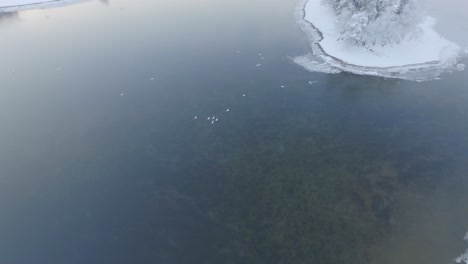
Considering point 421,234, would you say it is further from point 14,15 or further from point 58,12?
point 14,15

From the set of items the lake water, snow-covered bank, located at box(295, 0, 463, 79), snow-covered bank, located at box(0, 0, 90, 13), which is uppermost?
snow-covered bank, located at box(0, 0, 90, 13)

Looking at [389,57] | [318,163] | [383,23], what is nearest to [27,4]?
[383,23]

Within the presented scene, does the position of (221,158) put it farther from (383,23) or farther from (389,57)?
(383,23)

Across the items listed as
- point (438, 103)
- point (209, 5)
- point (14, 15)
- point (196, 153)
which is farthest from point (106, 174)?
point (14, 15)

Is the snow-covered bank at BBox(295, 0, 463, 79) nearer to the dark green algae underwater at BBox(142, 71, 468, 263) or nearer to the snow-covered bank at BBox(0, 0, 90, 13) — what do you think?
the dark green algae underwater at BBox(142, 71, 468, 263)

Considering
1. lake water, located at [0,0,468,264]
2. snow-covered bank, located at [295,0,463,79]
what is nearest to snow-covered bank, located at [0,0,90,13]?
lake water, located at [0,0,468,264]

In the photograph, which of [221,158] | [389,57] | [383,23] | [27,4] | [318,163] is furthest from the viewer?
[27,4]
